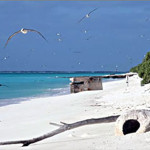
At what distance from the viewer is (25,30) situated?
798cm

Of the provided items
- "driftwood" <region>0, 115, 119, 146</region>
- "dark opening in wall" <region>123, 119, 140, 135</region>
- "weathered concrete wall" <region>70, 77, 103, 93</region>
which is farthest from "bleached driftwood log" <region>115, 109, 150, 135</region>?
"weathered concrete wall" <region>70, 77, 103, 93</region>

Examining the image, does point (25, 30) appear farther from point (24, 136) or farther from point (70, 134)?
point (24, 136)

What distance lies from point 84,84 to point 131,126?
24.2 m

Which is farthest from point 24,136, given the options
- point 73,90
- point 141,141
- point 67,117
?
point 73,90

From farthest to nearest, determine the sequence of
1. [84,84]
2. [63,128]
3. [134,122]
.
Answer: [84,84], [63,128], [134,122]

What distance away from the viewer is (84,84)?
3167 centimetres

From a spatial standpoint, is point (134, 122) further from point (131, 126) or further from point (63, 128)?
point (63, 128)

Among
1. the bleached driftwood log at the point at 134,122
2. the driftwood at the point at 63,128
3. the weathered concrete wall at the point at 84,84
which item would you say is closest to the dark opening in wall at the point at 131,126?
the bleached driftwood log at the point at 134,122

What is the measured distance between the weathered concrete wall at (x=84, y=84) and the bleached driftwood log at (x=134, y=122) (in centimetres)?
2361

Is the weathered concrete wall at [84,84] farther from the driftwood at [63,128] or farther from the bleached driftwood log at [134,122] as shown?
the bleached driftwood log at [134,122]

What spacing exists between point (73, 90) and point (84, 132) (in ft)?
72.3

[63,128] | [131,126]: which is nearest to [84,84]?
[63,128]

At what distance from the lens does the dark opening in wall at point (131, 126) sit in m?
7.34

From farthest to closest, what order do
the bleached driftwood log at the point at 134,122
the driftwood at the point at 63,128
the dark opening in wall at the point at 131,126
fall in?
the driftwood at the point at 63,128
the dark opening in wall at the point at 131,126
the bleached driftwood log at the point at 134,122
